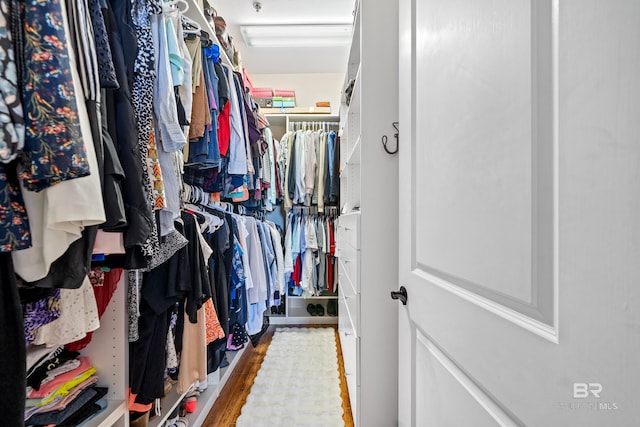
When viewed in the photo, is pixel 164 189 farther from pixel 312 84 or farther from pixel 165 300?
pixel 312 84

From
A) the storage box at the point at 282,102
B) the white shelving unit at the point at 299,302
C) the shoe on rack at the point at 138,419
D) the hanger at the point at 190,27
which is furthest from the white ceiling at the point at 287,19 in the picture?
the shoe on rack at the point at 138,419

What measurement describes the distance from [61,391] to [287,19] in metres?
2.87

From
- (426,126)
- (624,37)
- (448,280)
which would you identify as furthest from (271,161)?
(624,37)

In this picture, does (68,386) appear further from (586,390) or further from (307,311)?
(307,311)

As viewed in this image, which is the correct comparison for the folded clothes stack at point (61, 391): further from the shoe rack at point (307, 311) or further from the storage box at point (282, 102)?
the storage box at point (282, 102)

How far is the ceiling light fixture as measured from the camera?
9.25ft

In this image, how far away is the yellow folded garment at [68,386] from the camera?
81cm

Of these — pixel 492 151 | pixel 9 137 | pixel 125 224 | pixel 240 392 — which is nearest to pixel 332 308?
pixel 240 392

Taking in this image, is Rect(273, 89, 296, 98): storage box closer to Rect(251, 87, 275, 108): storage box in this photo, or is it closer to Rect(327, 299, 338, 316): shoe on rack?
Rect(251, 87, 275, 108): storage box

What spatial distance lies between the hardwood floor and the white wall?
2.64 meters

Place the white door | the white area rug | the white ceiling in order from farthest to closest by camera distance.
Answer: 1. the white ceiling
2. the white area rug
3. the white door

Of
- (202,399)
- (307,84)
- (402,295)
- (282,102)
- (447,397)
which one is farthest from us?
(307,84)

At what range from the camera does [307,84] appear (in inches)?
146

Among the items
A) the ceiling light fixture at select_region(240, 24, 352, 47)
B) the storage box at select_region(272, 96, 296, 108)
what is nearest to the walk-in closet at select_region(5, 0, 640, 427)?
the ceiling light fixture at select_region(240, 24, 352, 47)
